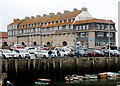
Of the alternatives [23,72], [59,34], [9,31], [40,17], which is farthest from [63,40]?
[23,72]

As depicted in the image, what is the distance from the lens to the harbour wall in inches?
1416

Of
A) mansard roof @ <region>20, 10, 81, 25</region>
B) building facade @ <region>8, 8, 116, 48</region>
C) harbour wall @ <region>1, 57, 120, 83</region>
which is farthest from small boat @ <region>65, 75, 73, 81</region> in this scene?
mansard roof @ <region>20, 10, 81, 25</region>

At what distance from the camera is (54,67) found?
4006cm

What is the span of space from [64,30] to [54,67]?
4272 centimetres

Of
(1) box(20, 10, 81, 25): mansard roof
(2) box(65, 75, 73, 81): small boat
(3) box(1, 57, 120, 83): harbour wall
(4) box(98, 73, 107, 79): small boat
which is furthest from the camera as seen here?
(1) box(20, 10, 81, 25): mansard roof

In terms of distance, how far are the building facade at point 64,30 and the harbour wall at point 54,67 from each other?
21351 millimetres

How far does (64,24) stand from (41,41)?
11825 mm

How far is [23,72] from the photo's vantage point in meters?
37.0

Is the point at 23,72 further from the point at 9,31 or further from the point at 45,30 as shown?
the point at 9,31

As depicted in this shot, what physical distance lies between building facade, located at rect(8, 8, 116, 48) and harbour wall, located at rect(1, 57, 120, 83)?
70.0 feet

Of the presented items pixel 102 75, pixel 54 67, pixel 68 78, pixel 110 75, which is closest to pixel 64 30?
pixel 110 75

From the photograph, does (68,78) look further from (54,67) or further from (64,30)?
(64,30)

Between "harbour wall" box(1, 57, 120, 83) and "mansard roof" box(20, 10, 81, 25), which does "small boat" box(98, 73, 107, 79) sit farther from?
"mansard roof" box(20, 10, 81, 25)

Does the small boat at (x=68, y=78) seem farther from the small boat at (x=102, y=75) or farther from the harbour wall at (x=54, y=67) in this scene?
the small boat at (x=102, y=75)
